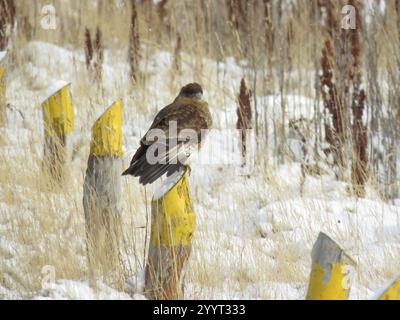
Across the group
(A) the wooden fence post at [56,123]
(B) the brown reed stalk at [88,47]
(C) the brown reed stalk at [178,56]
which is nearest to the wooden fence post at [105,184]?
(A) the wooden fence post at [56,123]

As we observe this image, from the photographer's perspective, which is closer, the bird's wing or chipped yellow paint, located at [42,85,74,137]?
the bird's wing

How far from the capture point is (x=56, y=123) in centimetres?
531

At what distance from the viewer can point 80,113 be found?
21.7ft

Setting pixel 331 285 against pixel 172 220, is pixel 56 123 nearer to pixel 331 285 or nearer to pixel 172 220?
pixel 172 220

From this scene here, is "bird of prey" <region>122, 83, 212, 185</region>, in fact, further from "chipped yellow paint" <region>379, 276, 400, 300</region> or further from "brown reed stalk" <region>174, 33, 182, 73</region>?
"brown reed stalk" <region>174, 33, 182, 73</region>

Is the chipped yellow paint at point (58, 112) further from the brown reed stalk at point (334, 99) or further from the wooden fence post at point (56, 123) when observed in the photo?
the brown reed stalk at point (334, 99)

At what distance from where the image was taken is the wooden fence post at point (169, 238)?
11.3ft

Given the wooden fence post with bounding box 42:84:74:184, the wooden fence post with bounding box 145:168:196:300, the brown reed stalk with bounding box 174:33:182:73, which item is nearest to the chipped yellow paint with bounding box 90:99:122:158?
the wooden fence post with bounding box 145:168:196:300

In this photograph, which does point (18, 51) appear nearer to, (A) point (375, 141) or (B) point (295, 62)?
(B) point (295, 62)

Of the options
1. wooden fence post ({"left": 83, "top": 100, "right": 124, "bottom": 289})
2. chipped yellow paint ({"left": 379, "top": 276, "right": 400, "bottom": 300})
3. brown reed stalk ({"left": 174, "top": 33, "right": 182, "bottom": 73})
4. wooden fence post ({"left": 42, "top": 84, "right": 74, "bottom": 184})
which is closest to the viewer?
chipped yellow paint ({"left": 379, "top": 276, "right": 400, "bottom": 300})

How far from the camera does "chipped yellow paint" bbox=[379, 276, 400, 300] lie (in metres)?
2.86

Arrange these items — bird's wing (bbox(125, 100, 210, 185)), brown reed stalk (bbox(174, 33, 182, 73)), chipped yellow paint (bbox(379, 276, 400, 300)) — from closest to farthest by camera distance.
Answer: chipped yellow paint (bbox(379, 276, 400, 300))
bird's wing (bbox(125, 100, 210, 185))
brown reed stalk (bbox(174, 33, 182, 73))

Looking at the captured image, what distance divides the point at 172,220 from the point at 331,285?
0.76 meters

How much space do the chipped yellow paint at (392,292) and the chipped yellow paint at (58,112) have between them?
2886 millimetres
